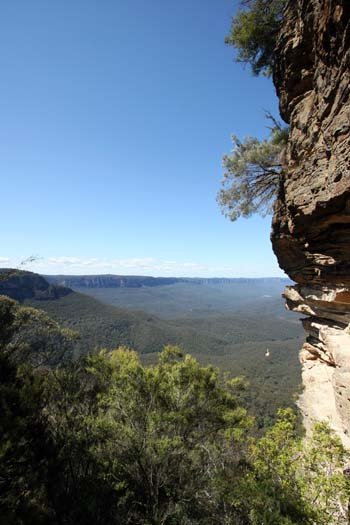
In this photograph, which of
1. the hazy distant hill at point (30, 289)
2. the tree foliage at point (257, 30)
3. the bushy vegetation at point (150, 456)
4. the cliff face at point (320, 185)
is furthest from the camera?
the hazy distant hill at point (30, 289)

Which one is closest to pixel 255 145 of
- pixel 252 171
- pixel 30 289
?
pixel 252 171

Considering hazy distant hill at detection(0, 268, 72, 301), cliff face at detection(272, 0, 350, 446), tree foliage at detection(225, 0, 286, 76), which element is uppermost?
tree foliage at detection(225, 0, 286, 76)

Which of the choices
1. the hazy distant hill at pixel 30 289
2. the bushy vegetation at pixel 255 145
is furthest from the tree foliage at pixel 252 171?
the hazy distant hill at pixel 30 289

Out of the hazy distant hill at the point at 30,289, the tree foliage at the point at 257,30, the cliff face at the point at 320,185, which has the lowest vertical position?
the hazy distant hill at the point at 30,289

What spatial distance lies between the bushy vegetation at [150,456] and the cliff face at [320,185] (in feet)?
7.61

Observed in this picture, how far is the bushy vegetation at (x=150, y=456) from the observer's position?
5742 millimetres

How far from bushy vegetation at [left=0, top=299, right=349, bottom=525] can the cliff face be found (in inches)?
91.3

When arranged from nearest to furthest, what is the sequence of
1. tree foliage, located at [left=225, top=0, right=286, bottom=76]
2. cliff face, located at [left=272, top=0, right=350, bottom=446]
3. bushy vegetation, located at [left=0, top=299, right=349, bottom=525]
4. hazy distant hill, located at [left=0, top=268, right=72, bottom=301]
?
bushy vegetation, located at [left=0, top=299, right=349, bottom=525]
cliff face, located at [left=272, top=0, right=350, bottom=446]
tree foliage, located at [left=225, top=0, right=286, bottom=76]
hazy distant hill, located at [left=0, top=268, right=72, bottom=301]

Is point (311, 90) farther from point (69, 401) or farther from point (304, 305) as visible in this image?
point (69, 401)

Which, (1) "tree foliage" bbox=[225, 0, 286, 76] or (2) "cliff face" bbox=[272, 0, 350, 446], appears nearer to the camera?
(2) "cliff face" bbox=[272, 0, 350, 446]

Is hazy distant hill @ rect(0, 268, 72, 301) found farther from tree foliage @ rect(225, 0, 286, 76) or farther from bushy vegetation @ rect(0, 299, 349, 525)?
tree foliage @ rect(225, 0, 286, 76)

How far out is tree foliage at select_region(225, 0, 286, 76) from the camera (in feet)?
30.4

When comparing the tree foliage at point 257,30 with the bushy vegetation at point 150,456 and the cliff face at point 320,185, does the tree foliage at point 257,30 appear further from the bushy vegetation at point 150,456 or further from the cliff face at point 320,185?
the bushy vegetation at point 150,456

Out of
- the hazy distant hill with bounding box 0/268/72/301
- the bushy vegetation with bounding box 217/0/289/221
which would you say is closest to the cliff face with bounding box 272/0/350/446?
the bushy vegetation with bounding box 217/0/289/221
